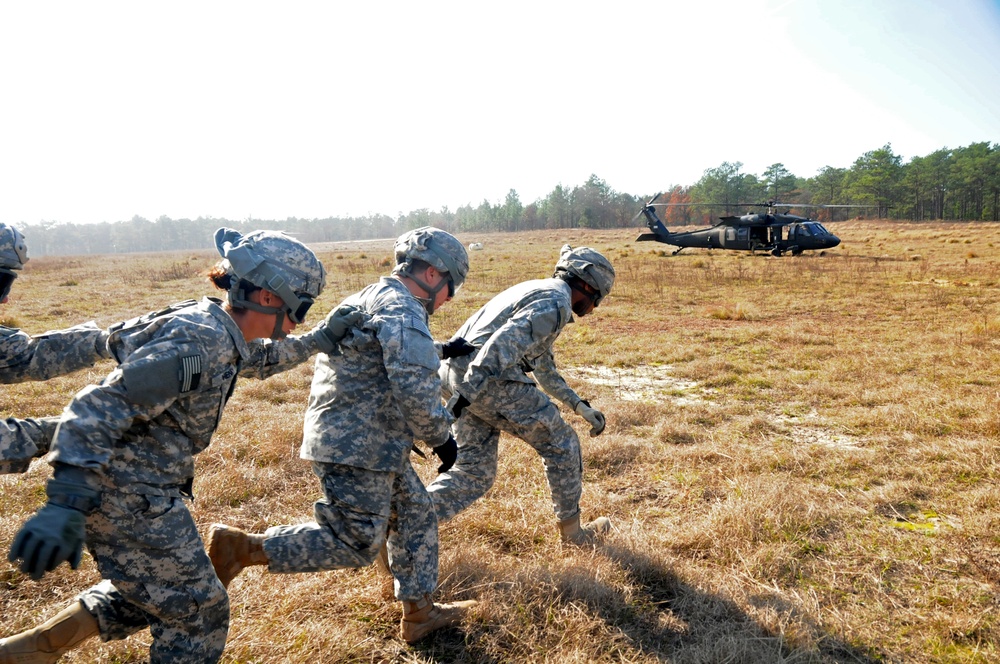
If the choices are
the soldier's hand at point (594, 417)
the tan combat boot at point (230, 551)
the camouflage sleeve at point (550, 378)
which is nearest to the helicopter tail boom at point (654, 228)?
the camouflage sleeve at point (550, 378)

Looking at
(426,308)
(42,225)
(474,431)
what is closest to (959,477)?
(474,431)

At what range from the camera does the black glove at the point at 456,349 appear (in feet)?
10.5

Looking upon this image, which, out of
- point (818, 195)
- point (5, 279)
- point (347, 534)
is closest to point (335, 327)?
point (347, 534)

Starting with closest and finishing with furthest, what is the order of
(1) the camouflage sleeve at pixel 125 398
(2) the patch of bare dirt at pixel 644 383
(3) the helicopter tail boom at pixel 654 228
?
1. (1) the camouflage sleeve at pixel 125 398
2. (2) the patch of bare dirt at pixel 644 383
3. (3) the helicopter tail boom at pixel 654 228

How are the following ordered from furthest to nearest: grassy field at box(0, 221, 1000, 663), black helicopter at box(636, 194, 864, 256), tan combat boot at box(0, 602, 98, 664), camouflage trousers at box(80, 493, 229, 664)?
black helicopter at box(636, 194, 864, 256)
grassy field at box(0, 221, 1000, 663)
tan combat boot at box(0, 602, 98, 664)
camouflage trousers at box(80, 493, 229, 664)

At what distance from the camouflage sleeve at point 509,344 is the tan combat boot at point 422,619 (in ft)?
3.38

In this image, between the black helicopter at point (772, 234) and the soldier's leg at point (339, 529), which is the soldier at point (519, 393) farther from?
the black helicopter at point (772, 234)

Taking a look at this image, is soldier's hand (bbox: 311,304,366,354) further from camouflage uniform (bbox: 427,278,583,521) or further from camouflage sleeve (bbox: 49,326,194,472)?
camouflage uniform (bbox: 427,278,583,521)

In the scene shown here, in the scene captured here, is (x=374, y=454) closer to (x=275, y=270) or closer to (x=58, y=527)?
(x=275, y=270)

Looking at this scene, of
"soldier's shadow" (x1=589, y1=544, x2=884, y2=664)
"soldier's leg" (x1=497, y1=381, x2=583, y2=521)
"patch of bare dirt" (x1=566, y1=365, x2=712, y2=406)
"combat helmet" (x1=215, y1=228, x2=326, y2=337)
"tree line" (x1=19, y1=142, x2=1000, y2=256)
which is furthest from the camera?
"tree line" (x1=19, y1=142, x2=1000, y2=256)

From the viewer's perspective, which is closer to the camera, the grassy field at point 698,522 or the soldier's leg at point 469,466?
the grassy field at point 698,522

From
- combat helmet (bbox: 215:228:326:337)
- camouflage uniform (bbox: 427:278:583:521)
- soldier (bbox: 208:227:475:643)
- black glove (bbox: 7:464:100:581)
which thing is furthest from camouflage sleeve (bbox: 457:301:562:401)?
black glove (bbox: 7:464:100:581)

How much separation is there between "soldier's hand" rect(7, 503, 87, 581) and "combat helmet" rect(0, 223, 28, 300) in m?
1.91

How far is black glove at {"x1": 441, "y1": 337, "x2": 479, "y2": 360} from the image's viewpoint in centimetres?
321
